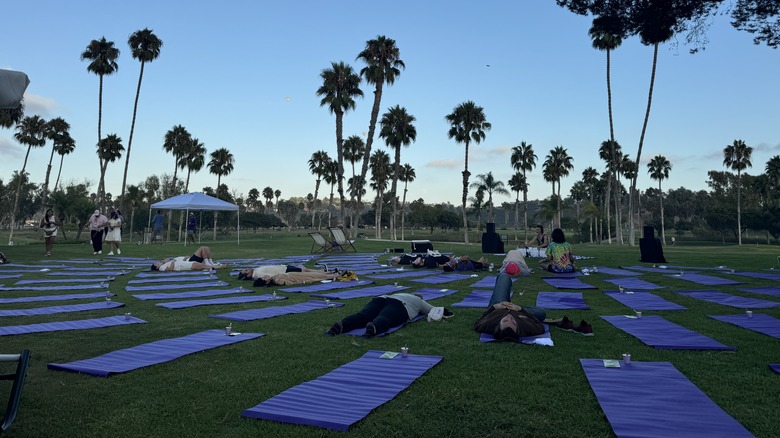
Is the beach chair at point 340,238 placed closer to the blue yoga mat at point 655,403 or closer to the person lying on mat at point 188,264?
the person lying on mat at point 188,264

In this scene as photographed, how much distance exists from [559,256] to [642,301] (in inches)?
187

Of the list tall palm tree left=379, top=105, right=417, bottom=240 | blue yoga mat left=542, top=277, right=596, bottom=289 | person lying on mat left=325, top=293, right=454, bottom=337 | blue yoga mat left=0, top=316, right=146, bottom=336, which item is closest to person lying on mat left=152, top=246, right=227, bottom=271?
blue yoga mat left=0, top=316, right=146, bottom=336

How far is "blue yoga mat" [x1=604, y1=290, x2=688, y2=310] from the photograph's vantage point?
7.25 meters

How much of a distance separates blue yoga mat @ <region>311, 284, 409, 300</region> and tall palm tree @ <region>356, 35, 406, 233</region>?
22073 mm

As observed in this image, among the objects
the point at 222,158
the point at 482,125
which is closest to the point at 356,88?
the point at 482,125

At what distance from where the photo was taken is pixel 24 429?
8.87ft

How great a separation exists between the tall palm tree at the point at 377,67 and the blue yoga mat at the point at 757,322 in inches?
1037

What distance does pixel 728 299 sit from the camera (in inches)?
314

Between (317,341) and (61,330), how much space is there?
10.7ft

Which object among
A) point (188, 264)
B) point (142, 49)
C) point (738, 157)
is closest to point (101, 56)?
point (142, 49)

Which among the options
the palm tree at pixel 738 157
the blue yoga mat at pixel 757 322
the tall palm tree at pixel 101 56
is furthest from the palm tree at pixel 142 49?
the palm tree at pixel 738 157

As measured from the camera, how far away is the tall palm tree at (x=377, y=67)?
31.4m

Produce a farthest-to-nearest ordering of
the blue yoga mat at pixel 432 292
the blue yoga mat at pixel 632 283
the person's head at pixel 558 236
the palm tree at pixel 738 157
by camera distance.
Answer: the palm tree at pixel 738 157, the person's head at pixel 558 236, the blue yoga mat at pixel 632 283, the blue yoga mat at pixel 432 292

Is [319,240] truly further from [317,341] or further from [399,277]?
[317,341]
